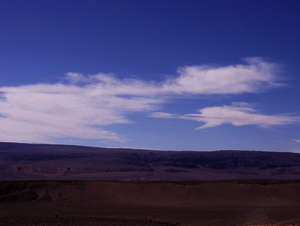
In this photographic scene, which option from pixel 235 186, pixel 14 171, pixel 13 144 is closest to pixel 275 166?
pixel 14 171

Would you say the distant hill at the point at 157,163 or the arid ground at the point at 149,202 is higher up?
the distant hill at the point at 157,163

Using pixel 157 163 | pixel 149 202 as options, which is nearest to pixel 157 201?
pixel 149 202

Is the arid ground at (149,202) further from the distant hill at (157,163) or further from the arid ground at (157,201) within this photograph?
the distant hill at (157,163)

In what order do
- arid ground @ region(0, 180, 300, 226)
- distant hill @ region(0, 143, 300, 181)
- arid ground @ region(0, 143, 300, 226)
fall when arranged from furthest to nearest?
distant hill @ region(0, 143, 300, 181) < arid ground @ region(0, 180, 300, 226) < arid ground @ region(0, 143, 300, 226)

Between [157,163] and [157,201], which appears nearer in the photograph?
[157,201]

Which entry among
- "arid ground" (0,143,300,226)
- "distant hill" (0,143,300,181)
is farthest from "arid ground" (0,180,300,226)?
"distant hill" (0,143,300,181)

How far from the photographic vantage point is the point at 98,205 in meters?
35.5

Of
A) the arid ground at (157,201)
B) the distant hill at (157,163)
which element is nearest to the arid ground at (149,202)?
the arid ground at (157,201)

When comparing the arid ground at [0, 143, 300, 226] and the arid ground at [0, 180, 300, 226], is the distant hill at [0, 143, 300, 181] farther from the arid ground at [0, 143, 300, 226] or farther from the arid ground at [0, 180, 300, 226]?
the arid ground at [0, 180, 300, 226]

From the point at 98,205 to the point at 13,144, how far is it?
121329 mm

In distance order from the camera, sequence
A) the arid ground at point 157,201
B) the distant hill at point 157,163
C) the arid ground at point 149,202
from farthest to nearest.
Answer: the distant hill at point 157,163 → the arid ground at point 157,201 → the arid ground at point 149,202

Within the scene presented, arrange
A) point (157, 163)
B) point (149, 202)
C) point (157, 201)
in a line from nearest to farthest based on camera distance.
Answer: point (149, 202) → point (157, 201) → point (157, 163)

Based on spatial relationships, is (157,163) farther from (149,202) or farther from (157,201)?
(149,202)

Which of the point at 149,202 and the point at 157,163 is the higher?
the point at 157,163
